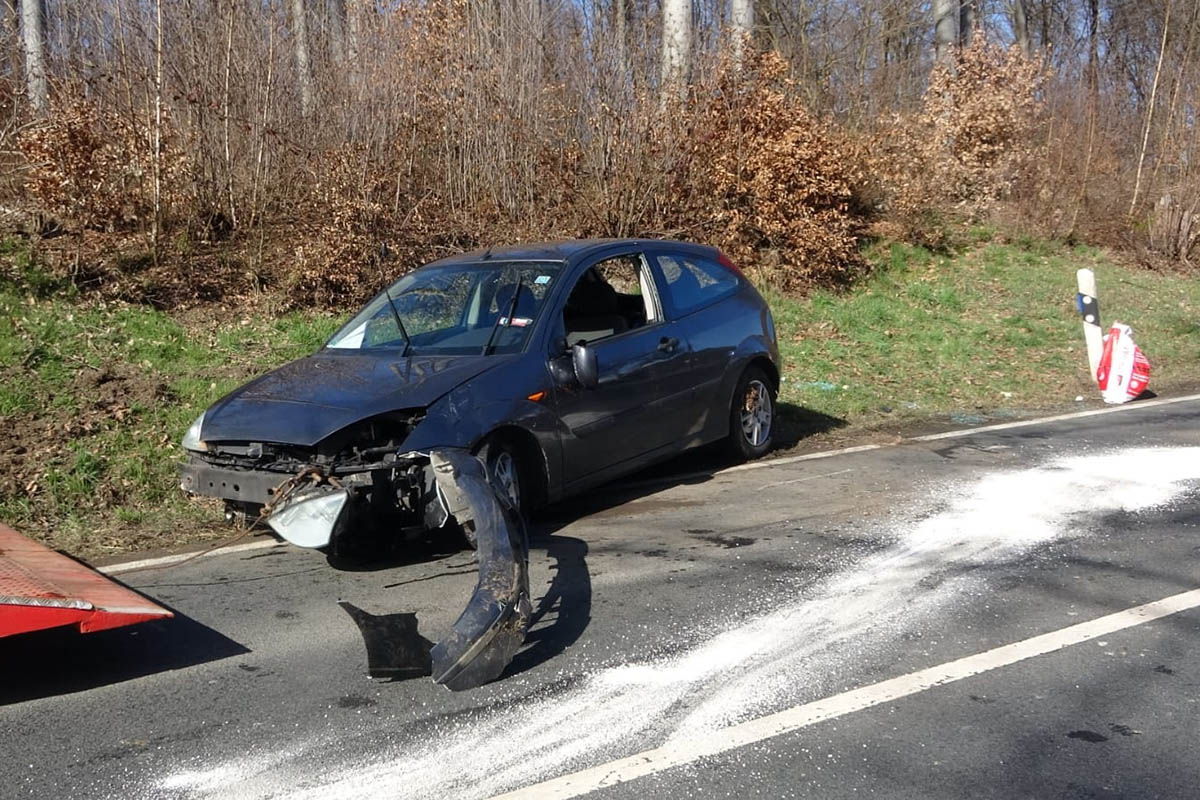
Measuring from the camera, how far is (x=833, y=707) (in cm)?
438

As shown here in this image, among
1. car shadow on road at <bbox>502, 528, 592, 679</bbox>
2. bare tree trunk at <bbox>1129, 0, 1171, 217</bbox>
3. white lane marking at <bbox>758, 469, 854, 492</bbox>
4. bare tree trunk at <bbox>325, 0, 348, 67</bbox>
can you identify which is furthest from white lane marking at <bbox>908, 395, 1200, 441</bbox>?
bare tree trunk at <bbox>1129, 0, 1171, 217</bbox>

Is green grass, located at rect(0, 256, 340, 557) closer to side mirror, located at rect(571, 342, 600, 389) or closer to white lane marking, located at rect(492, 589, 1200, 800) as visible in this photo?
side mirror, located at rect(571, 342, 600, 389)

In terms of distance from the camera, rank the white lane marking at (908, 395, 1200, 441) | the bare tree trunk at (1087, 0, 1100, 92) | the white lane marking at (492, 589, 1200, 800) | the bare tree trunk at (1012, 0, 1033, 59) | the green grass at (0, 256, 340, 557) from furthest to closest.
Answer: the bare tree trunk at (1012, 0, 1033, 59) → the bare tree trunk at (1087, 0, 1100, 92) → the white lane marking at (908, 395, 1200, 441) → the green grass at (0, 256, 340, 557) → the white lane marking at (492, 589, 1200, 800)

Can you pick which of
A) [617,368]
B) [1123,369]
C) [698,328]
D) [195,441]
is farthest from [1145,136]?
[195,441]

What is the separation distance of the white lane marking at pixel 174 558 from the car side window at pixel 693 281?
3259mm

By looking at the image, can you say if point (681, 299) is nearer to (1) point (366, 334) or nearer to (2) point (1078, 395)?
(1) point (366, 334)

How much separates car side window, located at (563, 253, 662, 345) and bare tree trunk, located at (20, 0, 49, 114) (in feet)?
22.7

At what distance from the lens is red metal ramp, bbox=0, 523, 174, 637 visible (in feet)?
15.0

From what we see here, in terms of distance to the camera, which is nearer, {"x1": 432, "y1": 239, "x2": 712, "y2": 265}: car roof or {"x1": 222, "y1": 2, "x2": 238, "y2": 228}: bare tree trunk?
{"x1": 432, "y1": 239, "x2": 712, "y2": 265}: car roof

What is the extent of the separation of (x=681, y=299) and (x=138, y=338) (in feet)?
16.2

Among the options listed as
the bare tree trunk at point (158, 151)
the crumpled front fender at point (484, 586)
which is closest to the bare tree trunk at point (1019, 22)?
the bare tree trunk at point (158, 151)

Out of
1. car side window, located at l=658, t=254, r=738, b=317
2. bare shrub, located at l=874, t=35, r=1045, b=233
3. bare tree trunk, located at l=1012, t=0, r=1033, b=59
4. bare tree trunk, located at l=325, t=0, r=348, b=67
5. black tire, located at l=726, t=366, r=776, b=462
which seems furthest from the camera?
bare tree trunk, located at l=1012, t=0, r=1033, b=59

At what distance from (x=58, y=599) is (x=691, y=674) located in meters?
2.52

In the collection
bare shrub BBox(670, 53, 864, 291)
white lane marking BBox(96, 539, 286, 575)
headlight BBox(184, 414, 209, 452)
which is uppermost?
bare shrub BBox(670, 53, 864, 291)
